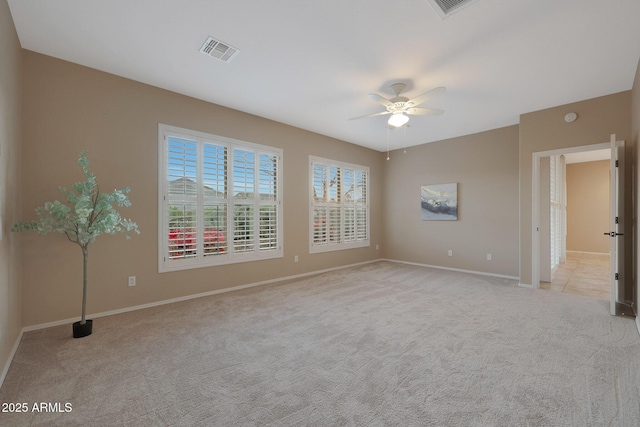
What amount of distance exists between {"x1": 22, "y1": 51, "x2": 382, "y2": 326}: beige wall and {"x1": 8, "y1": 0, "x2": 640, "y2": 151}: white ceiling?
0.25 metres

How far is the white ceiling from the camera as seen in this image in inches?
91.7

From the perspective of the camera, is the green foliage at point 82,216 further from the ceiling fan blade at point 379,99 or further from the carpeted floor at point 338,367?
the ceiling fan blade at point 379,99

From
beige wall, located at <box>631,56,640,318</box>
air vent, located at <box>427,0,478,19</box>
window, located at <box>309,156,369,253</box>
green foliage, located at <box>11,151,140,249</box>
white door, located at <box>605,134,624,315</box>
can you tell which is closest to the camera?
air vent, located at <box>427,0,478,19</box>

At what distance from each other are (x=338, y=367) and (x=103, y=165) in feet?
11.6

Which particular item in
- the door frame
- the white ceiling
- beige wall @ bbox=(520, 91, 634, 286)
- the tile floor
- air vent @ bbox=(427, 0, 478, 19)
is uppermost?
the white ceiling

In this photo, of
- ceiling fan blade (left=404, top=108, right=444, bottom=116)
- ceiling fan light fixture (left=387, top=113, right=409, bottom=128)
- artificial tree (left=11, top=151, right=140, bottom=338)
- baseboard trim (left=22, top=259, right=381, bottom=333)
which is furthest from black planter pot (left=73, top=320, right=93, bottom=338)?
ceiling fan blade (left=404, top=108, right=444, bottom=116)

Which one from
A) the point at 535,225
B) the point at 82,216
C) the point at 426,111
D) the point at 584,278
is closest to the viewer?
the point at 82,216

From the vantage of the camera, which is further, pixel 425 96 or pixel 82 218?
pixel 425 96

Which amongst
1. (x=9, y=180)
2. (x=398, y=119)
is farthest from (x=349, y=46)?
(x=9, y=180)

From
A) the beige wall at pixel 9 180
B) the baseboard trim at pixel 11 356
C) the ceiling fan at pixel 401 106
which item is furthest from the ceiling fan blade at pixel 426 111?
the baseboard trim at pixel 11 356

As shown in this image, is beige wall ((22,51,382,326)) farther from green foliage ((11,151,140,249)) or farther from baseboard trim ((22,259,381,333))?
green foliage ((11,151,140,249))

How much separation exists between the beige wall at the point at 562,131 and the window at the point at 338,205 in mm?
3251

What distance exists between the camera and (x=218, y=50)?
9.54 feet

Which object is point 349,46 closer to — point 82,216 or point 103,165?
point 82,216
